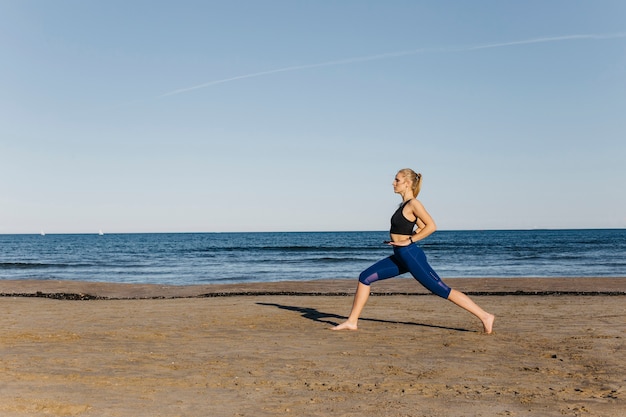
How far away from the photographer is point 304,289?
16672mm

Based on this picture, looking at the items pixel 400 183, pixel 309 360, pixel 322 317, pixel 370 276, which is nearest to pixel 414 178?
pixel 400 183

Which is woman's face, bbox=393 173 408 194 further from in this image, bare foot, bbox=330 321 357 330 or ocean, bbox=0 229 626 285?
ocean, bbox=0 229 626 285

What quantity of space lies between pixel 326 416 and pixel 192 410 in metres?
0.98

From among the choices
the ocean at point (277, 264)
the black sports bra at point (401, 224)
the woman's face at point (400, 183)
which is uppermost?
the woman's face at point (400, 183)

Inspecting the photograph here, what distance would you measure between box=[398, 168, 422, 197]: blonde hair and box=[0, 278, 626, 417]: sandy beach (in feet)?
6.16

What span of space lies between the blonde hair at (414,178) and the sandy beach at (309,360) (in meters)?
1.88

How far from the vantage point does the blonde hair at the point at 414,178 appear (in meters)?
7.92

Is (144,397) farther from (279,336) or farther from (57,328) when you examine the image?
(57,328)

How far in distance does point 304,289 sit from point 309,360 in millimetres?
10221

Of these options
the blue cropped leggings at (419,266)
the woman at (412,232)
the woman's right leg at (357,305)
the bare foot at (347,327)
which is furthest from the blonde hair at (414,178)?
the bare foot at (347,327)

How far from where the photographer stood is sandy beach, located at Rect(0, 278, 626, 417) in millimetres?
4730

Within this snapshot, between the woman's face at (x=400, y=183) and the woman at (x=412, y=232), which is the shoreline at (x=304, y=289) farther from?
the woman's face at (x=400, y=183)

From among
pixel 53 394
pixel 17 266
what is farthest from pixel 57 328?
pixel 17 266

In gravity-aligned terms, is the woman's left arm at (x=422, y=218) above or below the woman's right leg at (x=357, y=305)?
above
